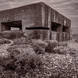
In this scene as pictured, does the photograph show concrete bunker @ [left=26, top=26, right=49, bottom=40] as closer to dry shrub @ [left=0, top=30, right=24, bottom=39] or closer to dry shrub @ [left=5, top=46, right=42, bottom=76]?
dry shrub @ [left=0, top=30, right=24, bottom=39]

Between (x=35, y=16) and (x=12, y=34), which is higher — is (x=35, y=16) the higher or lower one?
the higher one

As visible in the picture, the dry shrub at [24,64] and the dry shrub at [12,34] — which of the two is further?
the dry shrub at [12,34]

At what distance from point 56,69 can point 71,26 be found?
17.7 metres

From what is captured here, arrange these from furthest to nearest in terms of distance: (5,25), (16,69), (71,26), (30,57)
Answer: (71,26) → (5,25) → (30,57) → (16,69)

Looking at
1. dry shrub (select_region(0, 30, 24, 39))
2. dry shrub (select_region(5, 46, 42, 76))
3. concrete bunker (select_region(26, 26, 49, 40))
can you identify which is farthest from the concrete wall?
dry shrub (select_region(5, 46, 42, 76))

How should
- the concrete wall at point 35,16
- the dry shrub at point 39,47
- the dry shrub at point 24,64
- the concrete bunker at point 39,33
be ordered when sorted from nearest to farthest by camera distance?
1. the dry shrub at point 24,64
2. the dry shrub at point 39,47
3. the concrete bunker at point 39,33
4. the concrete wall at point 35,16

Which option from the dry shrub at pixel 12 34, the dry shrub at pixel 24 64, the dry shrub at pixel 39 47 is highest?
the dry shrub at pixel 12 34

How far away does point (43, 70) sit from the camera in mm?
3150

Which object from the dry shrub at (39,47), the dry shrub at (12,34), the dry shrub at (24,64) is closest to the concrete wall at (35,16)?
the dry shrub at (12,34)

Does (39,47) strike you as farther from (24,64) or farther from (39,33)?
(39,33)

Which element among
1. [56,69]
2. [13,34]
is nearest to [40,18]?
[13,34]

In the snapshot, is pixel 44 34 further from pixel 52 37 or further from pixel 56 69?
pixel 56 69

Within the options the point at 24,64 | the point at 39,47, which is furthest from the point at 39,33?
the point at 24,64

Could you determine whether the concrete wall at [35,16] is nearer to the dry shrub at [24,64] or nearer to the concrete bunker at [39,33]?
the concrete bunker at [39,33]
